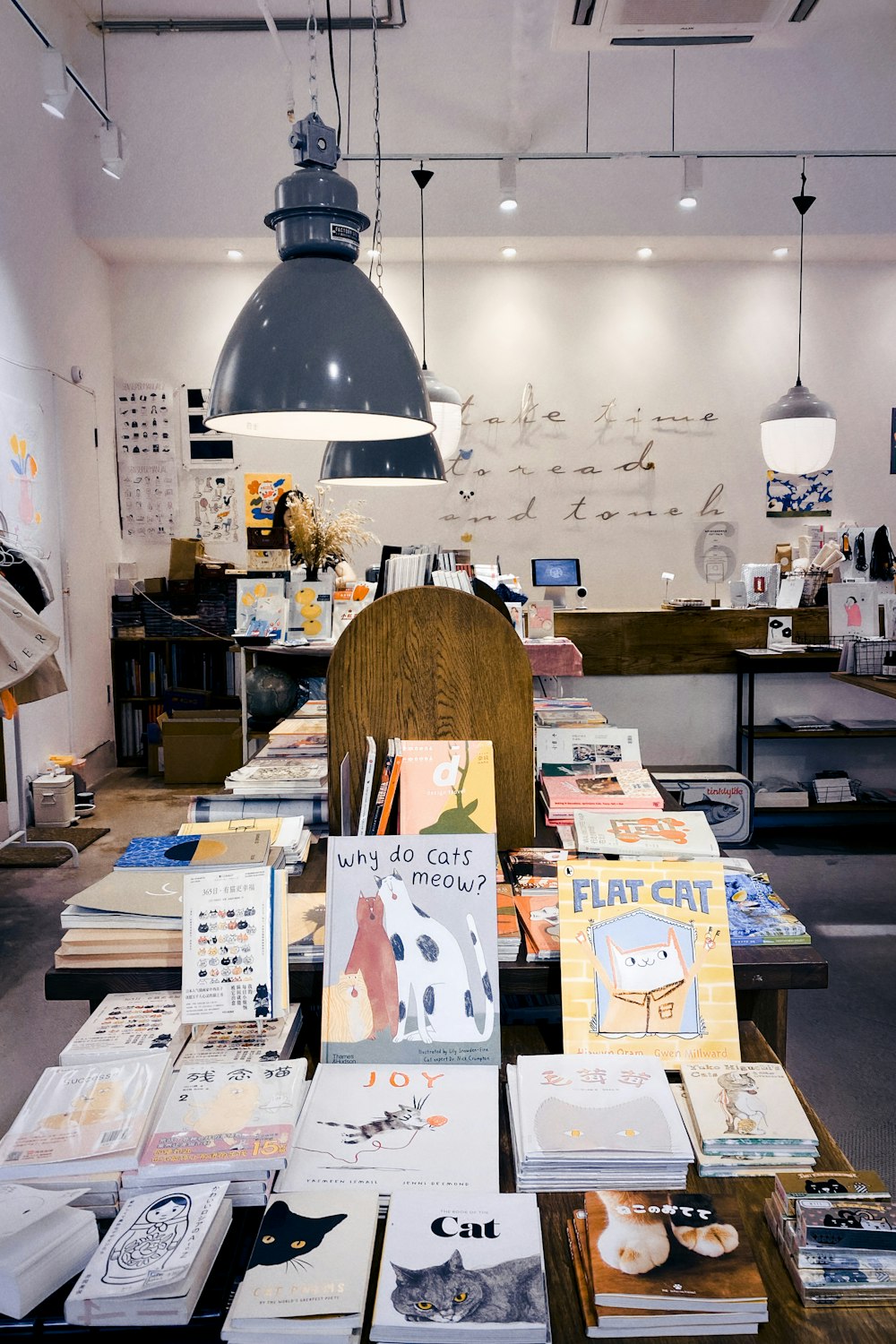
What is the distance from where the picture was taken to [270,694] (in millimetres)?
5328

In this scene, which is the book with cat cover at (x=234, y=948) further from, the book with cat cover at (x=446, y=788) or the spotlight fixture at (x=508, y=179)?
the spotlight fixture at (x=508, y=179)

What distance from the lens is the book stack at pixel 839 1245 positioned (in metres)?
1.03

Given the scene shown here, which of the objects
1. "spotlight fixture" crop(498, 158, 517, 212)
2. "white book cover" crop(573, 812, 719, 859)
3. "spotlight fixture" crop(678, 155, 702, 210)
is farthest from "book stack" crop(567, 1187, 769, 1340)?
"spotlight fixture" crop(678, 155, 702, 210)

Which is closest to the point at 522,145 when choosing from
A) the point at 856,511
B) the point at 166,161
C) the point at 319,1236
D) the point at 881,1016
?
the point at 166,161

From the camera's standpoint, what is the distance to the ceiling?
651cm

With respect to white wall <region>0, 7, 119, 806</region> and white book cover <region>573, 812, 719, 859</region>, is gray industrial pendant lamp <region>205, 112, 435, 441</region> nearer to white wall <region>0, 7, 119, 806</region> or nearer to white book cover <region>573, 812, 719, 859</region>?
white book cover <region>573, 812, 719, 859</region>

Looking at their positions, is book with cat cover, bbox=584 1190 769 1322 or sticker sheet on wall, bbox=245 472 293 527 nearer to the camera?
book with cat cover, bbox=584 1190 769 1322

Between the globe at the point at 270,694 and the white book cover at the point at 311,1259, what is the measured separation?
4278 mm

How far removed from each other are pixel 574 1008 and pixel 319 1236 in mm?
500

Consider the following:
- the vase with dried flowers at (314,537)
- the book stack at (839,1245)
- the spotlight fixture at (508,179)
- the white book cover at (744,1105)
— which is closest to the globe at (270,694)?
the vase with dried flowers at (314,537)

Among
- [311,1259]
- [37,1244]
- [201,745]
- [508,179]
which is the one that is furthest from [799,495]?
[37,1244]

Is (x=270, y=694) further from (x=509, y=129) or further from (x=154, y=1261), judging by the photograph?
(x=154, y=1261)

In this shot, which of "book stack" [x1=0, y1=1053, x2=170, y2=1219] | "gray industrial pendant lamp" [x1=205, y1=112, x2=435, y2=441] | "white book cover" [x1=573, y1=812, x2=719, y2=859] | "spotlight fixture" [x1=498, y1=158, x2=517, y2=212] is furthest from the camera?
"spotlight fixture" [x1=498, y1=158, x2=517, y2=212]

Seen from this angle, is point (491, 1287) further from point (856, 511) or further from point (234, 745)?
point (856, 511)
